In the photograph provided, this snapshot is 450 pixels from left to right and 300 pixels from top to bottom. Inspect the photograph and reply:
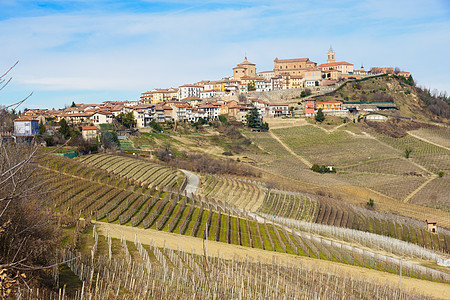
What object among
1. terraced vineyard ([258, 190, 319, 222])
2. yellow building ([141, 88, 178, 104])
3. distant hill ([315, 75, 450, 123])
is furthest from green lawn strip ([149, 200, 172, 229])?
yellow building ([141, 88, 178, 104])

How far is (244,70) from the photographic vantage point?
116m

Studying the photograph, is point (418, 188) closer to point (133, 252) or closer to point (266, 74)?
point (133, 252)

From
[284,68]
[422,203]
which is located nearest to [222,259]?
[422,203]

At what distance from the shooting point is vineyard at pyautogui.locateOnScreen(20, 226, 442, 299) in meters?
13.6

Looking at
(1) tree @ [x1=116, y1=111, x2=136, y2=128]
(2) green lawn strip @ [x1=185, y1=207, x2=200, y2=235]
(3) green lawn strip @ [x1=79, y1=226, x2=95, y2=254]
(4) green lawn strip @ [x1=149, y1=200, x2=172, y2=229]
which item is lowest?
(2) green lawn strip @ [x1=185, y1=207, x2=200, y2=235]

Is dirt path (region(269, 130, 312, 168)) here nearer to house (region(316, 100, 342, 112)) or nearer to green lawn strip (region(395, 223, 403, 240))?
house (region(316, 100, 342, 112))

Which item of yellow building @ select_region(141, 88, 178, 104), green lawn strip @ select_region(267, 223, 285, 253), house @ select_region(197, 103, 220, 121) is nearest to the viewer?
green lawn strip @ select_region(267, 223, 285, 253)

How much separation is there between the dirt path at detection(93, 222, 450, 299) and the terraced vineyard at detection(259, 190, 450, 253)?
35.8 feet

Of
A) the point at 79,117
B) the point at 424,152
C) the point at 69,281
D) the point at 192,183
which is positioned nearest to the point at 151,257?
the point at 69,281

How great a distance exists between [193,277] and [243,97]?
296ft

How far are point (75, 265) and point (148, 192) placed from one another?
54.9ft

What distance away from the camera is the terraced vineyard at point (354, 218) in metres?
33.0

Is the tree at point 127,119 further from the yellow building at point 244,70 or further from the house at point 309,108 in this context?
the yellow building at point 244,70

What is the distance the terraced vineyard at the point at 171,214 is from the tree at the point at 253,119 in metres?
54.0
